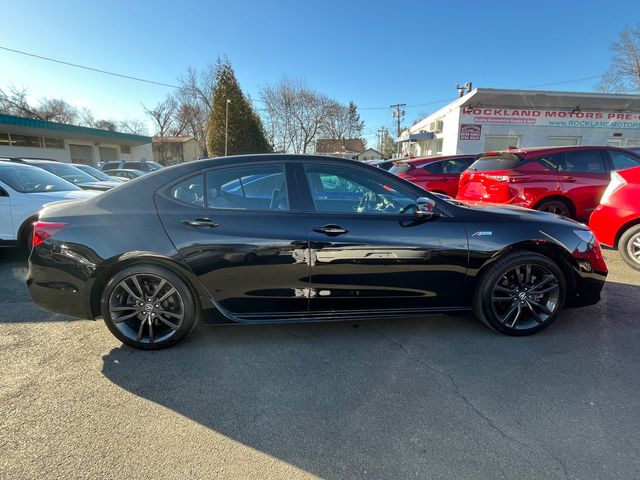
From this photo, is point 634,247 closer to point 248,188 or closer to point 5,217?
point 248,188

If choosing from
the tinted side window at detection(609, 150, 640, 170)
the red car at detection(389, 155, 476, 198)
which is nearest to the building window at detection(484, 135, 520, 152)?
the red car at detection(389, 155, 476, 198)

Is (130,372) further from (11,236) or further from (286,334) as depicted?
(11,236)

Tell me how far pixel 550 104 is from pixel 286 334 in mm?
19203

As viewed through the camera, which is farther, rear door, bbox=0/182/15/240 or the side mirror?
rear door, bbox=0/182/15/240

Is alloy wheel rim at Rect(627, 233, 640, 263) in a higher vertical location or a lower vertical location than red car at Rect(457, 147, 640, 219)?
→ lower

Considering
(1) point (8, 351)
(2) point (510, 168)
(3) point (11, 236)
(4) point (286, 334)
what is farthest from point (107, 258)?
(2) point (510, 168)

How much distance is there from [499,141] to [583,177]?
1262 centimetres

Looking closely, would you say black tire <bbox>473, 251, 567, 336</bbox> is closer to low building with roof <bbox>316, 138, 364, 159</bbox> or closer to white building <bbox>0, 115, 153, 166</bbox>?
white building <bbox>0, 115, 153, 166</bbox>

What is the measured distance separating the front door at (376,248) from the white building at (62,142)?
26.8 m

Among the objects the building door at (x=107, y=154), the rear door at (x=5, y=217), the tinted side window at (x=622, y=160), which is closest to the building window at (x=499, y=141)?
the tinted side window at (x=622, y=160)

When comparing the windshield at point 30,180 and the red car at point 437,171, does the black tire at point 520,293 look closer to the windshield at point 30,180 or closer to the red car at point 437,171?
the red car at point 437,171

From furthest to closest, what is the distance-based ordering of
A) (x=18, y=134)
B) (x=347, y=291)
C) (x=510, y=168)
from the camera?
(x=18, y=134) < (x=510, y=168) < (x=347, y=291)

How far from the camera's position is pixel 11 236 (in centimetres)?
495

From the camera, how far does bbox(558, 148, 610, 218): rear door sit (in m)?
5.99
